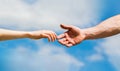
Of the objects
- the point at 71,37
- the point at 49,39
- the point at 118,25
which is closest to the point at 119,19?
the point at 118,25

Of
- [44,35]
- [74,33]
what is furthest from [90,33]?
[44,35]

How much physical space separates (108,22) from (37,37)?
6.33ft

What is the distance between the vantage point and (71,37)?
9.43 metres

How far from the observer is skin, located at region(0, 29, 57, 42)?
28.2ft

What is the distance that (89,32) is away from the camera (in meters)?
9.63

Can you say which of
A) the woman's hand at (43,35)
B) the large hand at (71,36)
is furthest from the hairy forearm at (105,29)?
the woman's hand at (43,35)

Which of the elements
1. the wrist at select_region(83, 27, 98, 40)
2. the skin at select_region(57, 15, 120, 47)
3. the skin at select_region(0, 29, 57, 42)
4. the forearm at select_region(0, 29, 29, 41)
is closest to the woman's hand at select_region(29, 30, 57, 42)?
the skin at select_region(0, 29, 57, 42)

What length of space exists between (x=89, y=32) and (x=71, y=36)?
425mm

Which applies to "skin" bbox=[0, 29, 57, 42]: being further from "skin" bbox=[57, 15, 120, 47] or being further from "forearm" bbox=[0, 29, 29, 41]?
"skin" bbox=[57, 15, 120, 47]

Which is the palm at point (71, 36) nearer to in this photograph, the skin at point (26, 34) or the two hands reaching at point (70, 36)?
the two hands reaching at point (70, 36)

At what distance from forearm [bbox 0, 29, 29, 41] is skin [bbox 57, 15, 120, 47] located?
81 centimetres

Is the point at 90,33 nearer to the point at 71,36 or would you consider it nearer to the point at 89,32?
the point at 89,32

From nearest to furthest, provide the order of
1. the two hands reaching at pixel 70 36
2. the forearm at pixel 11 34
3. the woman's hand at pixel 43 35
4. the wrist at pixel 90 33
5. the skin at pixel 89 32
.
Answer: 1. the forearm at pixel 11 34
2. the woman's hand at pixel 43 35
3. the two hands reaching at pixel 70 36
4. the skin at pixel 89 32
5. the wrist at pixel 90 33

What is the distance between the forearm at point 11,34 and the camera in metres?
8.58
